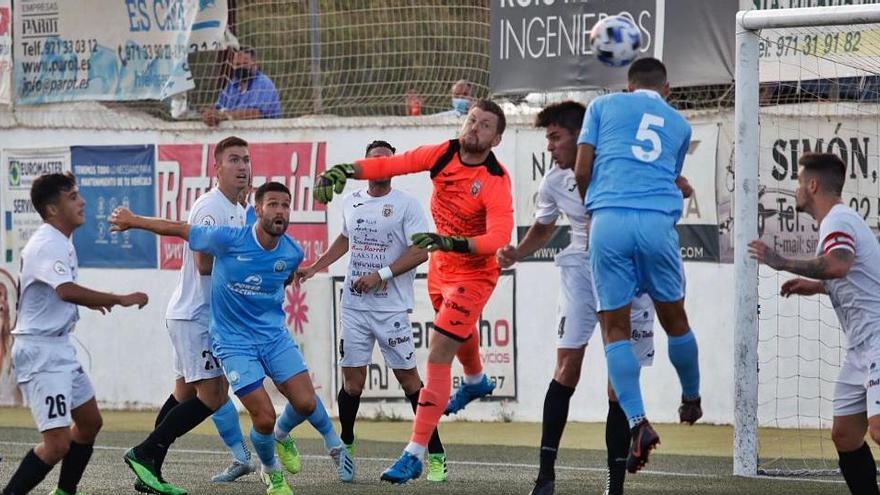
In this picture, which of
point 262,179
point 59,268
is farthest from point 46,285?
point 262,179

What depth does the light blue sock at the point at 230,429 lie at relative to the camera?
10.2 metres

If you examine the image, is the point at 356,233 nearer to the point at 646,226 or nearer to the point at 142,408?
the point at 646,226

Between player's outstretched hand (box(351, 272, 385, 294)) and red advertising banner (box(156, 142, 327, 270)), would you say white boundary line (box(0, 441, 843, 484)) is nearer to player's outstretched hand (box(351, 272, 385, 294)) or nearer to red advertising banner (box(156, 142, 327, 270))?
player's outstretched hand (box(351, 272, 385, 294))

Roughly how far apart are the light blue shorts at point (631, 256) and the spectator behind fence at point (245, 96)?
27.9 feet

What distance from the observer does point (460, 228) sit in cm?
967

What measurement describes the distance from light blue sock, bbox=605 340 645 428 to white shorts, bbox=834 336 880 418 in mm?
1057

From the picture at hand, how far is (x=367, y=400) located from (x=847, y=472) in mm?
7516

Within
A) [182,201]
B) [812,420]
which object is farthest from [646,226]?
[182,201]

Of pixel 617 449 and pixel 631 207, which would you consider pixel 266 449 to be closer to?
pixel 617 449

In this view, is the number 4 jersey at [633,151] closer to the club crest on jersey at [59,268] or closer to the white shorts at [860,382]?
the white shorts at [860,382]

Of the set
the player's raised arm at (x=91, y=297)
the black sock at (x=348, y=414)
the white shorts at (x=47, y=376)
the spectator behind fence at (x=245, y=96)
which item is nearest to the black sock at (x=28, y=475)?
the white shorts at (x=47, y=376)

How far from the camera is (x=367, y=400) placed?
1507 cm

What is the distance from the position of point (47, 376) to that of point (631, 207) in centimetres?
330

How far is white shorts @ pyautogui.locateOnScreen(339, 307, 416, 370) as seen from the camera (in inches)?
423
